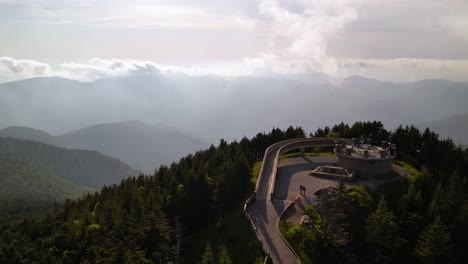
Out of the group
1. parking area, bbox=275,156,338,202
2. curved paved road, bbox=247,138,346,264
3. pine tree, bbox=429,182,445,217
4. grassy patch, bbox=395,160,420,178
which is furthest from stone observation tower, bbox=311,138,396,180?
pine tree, bbox=429,182,445,217

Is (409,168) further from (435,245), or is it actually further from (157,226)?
(157,226)

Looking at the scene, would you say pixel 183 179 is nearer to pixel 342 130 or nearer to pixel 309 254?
pixel 309 254

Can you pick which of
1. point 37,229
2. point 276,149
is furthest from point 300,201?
point 37,229

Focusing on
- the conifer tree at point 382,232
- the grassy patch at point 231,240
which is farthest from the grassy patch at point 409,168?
the grassy patch at point 231,240

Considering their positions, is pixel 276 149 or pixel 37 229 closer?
pixel 37 229

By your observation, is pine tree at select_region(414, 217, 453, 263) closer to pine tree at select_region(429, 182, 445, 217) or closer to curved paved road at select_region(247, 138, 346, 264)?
pine tree at select_region(429, 182, 445, 217)

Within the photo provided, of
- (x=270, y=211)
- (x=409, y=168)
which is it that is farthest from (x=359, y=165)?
(x=270, y=211)

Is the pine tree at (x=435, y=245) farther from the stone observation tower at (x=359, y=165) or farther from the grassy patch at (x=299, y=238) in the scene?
the stone observation tower at (x=359, y=165)
